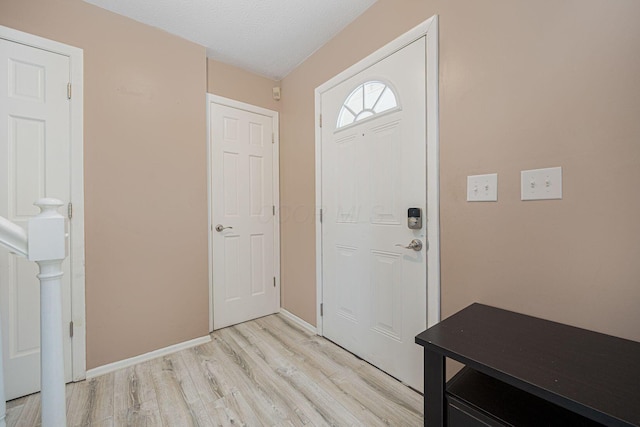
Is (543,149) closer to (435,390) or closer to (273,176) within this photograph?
(435,390)

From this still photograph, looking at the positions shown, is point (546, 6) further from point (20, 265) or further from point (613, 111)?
point (20, 265)

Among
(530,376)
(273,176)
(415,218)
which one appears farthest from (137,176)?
(530,376)

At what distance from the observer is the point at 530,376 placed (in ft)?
2.44

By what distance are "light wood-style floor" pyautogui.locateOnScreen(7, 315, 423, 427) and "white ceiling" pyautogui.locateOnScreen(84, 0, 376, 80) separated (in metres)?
2.59

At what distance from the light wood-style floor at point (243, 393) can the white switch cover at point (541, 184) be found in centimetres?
129

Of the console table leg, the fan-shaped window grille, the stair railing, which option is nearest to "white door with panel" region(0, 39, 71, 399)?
the stair railing

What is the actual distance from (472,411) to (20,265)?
2.52 m

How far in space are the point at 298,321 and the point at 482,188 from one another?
2.07 meters

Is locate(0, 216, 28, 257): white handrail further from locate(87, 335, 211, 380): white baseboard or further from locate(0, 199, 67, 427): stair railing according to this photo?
locate(87, 335, 211, 380): white baseboard

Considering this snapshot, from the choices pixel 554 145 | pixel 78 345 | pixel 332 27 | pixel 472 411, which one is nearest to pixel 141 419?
pixel 78 345

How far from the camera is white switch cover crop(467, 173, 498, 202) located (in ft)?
4.19

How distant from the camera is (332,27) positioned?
→ 6.84 feet

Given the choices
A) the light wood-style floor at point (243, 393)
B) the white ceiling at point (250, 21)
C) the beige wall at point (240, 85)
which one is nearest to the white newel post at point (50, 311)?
the light wood-style floor at point (243, 393)

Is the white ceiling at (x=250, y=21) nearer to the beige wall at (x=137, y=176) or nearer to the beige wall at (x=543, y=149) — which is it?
the beige wall at (x=137, y=176)
